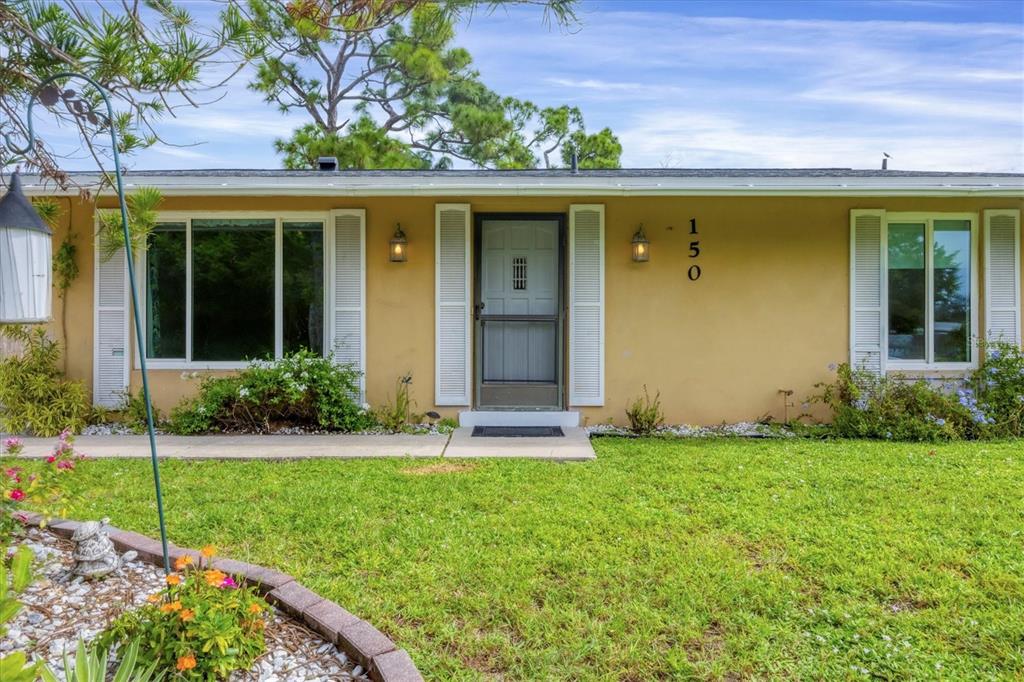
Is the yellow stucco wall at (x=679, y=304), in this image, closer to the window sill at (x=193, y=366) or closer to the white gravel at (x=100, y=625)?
the window sill at (x=193, y=366)

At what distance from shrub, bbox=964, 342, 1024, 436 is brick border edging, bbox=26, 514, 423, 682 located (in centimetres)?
578

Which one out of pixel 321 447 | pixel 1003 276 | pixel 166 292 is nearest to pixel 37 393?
pixel 166 292

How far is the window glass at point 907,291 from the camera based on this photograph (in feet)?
21.2

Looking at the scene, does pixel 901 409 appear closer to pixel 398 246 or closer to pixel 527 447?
pixel 527 447

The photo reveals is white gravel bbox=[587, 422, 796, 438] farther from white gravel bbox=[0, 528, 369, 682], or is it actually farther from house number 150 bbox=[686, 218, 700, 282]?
white gravel bbox=[0, 528, 369, 682]

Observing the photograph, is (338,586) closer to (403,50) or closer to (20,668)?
(20,668)

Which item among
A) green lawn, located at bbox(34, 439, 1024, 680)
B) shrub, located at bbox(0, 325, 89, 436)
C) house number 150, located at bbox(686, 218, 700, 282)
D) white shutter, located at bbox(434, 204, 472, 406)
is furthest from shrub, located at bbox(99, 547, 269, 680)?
house number 150, located at bbox(686, 218, 700, 282)

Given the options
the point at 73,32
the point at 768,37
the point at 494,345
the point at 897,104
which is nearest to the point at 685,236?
the point at 494,345

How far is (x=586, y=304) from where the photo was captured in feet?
21.2

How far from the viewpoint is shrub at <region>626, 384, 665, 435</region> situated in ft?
20.1

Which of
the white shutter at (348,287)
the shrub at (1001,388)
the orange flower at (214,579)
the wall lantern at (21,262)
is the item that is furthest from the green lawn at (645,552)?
the white shutter at (348,287)

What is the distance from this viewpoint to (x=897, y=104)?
42.9 ft

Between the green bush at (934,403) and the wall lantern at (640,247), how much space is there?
2.16 m

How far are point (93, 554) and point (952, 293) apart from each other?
7.35m
